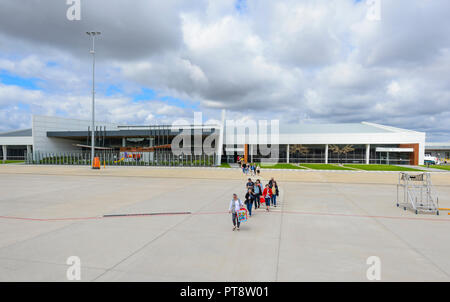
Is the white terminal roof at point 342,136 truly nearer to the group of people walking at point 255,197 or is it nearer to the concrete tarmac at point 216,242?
the group of people walking at point 255,197

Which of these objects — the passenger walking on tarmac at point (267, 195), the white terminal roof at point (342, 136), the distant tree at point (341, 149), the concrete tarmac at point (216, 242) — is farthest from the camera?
the distant tree at point (341, 149)

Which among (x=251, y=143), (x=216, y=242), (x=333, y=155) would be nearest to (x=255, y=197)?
(x=216, y=242)

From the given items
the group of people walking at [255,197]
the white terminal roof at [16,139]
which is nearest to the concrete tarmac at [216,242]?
the group of people walking at [255,197]

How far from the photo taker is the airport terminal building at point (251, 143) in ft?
174

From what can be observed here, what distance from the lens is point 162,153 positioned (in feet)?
166

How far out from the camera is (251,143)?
57406 mm

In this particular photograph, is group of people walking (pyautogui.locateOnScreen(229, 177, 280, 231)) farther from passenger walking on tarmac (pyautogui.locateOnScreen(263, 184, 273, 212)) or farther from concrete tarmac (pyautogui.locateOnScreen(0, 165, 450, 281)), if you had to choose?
concrete tarmac (pyautogui.locateOnScreen(0, 165, 450, 281))

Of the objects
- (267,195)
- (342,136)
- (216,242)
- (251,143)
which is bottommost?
(216,242)

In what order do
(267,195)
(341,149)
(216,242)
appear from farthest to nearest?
(341,149), (267,195), (216,242)

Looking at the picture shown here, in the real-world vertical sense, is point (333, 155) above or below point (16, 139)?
below

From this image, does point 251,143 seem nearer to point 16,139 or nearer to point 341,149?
point 341,149

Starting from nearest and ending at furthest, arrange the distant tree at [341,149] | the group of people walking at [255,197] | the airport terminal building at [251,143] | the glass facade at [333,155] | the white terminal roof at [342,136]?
the group of people walking at [255,197], the airport terminal building at [251,143], the white terminal roof at [342,136], the glass facade at [333,155], the distant tree at [341,149]

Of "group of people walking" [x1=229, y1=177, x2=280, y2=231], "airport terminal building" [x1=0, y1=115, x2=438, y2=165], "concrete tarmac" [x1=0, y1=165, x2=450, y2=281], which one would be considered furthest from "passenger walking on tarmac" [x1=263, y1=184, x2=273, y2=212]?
"airport terminal building" [x1=0, y1=115, x2=438, y2=165]
